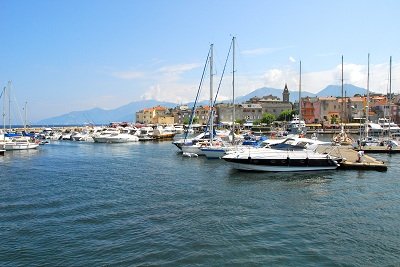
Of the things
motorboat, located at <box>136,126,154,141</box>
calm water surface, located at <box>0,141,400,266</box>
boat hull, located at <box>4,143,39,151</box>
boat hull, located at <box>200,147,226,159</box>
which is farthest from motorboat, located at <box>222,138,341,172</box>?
motorboat, located at <box>136,126,154,141</box>

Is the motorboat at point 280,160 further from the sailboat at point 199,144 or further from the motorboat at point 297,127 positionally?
the motorboat at point 297,127

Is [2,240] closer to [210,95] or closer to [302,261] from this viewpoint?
[302,261]

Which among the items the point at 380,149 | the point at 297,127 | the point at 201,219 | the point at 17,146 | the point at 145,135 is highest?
the point at 297,127

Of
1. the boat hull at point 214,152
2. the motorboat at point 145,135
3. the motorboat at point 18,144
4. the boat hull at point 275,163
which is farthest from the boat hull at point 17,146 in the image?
the boat hull at point 275,163

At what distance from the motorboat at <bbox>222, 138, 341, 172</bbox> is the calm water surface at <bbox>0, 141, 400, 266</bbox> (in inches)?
50.7

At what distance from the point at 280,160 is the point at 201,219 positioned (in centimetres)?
1796

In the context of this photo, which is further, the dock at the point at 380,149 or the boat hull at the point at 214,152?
the dock at the point at 380,149

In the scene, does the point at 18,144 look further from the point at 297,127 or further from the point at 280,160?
the point at 297,127

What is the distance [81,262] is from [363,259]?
11.0 meters

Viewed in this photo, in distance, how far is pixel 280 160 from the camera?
123 feet

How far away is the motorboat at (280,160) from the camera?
37.3 meters

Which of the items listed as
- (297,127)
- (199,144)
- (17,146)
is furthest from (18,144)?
(297,127)

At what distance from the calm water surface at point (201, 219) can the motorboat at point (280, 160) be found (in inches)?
50.7

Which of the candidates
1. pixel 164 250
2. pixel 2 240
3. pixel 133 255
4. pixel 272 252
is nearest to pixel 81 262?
pixel 133 255
